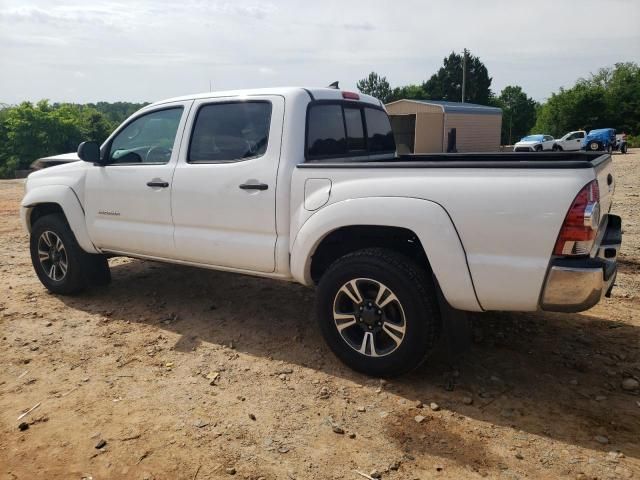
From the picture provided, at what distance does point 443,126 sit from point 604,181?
29050 millimetres

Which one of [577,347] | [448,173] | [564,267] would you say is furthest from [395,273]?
[577,347]

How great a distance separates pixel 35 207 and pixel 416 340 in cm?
428

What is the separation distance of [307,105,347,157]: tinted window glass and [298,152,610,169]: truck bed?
9 centimetres

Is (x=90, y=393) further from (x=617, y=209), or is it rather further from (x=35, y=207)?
(x=617, y=209)

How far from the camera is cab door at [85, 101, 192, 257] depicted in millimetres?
4598

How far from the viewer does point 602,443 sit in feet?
9.58

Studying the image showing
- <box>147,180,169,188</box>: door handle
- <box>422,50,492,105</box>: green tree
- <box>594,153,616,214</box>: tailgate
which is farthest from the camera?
<box>422,50,492,105</box>: green tree

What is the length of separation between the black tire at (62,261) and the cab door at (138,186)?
0.37 m

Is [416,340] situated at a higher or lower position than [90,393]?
higher

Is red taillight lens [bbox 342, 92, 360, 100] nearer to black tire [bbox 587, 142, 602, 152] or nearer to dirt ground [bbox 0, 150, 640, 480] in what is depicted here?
dirt ground [bbox 0, 150, 640, 480]

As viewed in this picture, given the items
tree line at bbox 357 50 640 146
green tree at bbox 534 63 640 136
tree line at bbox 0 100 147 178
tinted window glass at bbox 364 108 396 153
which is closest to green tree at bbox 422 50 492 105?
tree line at bbox 357 50 640 146

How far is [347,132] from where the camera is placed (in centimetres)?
454

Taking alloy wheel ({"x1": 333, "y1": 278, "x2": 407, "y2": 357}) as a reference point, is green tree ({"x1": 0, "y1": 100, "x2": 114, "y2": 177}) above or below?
above

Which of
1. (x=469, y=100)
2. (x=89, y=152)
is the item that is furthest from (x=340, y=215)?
(x=469, y=100)
